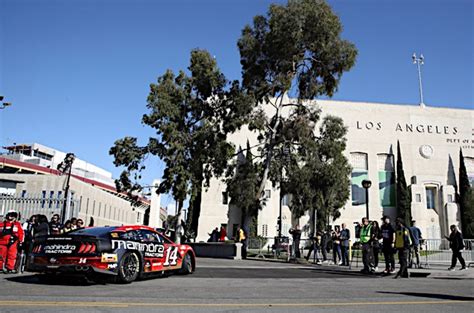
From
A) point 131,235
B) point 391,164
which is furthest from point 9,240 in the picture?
point 391,164

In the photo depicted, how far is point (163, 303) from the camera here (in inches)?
288

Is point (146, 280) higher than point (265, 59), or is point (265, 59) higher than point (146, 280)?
point (265, 59)

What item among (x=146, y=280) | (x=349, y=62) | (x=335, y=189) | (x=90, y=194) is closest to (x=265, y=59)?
(x=349, y=62)

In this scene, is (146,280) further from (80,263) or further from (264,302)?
(264,302)

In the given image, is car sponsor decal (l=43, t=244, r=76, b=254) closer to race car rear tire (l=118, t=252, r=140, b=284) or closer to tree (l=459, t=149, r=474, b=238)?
race car rear tire (l=118, t=252, r=140, b=284)

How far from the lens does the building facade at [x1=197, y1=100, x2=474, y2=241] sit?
4703 cm

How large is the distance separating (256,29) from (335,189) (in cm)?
1359

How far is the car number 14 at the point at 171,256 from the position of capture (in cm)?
1163

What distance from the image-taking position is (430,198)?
50.3 metres

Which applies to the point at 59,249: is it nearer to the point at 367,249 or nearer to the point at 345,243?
the point at 367,249

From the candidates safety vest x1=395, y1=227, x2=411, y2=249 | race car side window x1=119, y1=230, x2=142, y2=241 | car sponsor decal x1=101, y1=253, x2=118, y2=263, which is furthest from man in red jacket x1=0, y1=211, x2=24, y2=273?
safety vest x1=395, y1=227, x2=411, y2=249

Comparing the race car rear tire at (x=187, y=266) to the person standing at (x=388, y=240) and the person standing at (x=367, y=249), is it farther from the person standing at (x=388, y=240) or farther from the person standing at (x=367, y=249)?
the person standing at (x=388, y=240)

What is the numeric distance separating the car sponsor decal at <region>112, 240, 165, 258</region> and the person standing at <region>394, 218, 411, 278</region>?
24.6 ft

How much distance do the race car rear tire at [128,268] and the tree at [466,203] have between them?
45460 millimetres
